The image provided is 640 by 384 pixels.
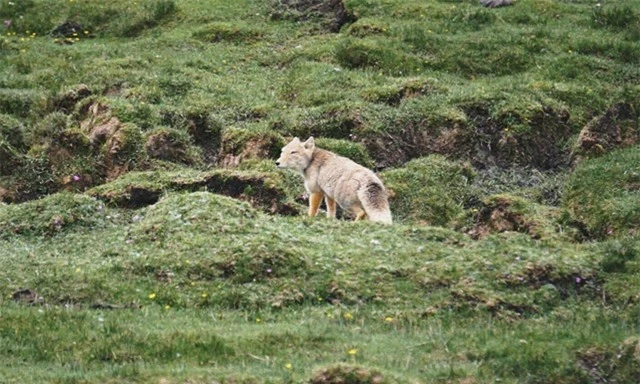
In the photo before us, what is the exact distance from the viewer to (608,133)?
24.7 metres

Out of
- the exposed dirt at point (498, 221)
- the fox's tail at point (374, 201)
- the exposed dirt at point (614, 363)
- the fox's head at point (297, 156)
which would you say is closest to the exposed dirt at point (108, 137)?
the fox's head at point (297, 156)

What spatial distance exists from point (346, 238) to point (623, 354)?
586 cm

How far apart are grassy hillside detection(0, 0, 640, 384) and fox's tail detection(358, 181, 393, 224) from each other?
0.85 m

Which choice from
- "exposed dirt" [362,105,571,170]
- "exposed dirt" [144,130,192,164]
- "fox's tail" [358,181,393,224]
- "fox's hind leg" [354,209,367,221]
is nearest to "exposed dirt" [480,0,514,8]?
"exposed dirt" [362,105,571,170]

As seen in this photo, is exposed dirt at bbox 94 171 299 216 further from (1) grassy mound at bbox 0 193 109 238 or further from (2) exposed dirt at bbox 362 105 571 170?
(2) exposed dirt at bbox 362 105 571 170

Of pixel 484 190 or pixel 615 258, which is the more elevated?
pixel 615 258

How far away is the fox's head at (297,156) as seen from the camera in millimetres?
21719

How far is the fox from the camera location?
19891 mm

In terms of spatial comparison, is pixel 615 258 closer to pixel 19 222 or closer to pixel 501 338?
pixel 501 338

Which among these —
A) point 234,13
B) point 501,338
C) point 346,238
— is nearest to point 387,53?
point 234,13

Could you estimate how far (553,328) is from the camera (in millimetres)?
14141

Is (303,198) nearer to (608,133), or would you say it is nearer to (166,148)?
(166,148)

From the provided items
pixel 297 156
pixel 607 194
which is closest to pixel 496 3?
pixel 607 194

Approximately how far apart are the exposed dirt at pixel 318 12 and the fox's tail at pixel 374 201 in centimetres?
1460
